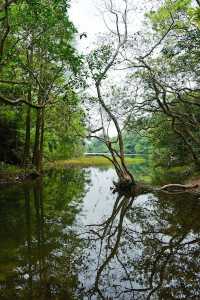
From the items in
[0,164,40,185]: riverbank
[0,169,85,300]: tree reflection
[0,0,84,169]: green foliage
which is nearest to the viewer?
[0,169,85,300]: tree reflection

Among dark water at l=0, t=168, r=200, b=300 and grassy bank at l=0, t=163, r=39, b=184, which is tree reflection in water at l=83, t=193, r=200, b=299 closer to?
dark water at l=0, t=168, r=200, b=300

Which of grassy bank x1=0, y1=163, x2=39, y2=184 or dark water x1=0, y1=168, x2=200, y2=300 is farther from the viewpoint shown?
grassy bank x1=0, y1=163, x2=39, y2=184

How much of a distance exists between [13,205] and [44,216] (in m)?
3.21

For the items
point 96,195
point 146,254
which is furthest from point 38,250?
point 96,195

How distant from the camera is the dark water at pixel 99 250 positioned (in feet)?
24.4

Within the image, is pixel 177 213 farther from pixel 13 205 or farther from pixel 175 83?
pixel 175 83

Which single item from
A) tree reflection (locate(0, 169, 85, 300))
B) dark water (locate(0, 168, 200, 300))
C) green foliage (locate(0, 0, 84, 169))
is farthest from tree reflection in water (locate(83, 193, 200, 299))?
green foliage (locate(0, 0, 84, 169))

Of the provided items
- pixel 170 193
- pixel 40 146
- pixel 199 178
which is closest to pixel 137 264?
pixel 170 193

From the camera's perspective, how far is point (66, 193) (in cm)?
2406

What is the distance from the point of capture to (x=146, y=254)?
1007 cm

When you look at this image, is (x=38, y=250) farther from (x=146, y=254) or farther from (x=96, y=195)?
(x=96, y=195)

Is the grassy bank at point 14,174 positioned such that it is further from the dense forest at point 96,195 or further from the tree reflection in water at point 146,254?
the tree reflection in water at point 146,254

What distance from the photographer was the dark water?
7.45 m

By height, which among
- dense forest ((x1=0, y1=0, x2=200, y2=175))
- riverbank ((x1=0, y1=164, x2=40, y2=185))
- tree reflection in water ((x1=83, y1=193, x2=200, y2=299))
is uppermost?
dense forest ((x1=0, y1=0, x2=200, y2=175))
